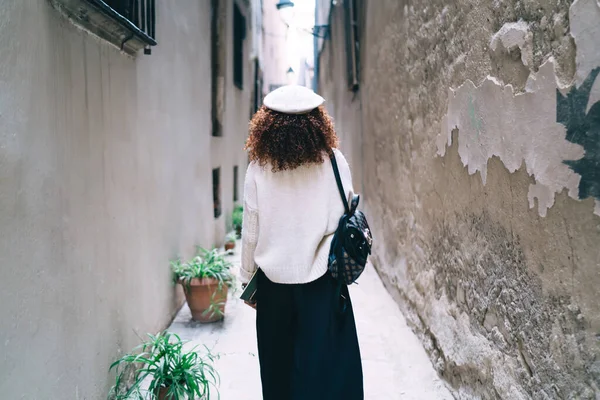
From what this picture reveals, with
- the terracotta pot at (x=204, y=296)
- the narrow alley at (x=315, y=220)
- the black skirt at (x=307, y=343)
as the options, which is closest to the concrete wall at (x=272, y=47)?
the terracotta pot at (x=204, y=296)

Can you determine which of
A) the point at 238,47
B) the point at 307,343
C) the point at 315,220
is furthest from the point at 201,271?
the point at 238,47

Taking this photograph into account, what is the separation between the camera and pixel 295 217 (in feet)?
7.70

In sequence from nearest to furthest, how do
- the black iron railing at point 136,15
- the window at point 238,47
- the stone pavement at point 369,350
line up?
the black iron railing at point 136,15
the stone pavement at point 369,350
the window at point 238,47

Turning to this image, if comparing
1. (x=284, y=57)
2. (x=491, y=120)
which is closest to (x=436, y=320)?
(x=491, y=120)

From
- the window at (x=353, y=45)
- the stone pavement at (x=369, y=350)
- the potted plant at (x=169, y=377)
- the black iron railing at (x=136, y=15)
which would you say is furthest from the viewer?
the window at (x=353, y=45)

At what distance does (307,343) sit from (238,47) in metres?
8.13

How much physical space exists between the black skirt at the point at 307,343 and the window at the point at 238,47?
23.9 feet

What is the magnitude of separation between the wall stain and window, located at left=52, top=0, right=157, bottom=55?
1936mm

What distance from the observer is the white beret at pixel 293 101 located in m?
2.33

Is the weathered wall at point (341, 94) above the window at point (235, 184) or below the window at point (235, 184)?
above

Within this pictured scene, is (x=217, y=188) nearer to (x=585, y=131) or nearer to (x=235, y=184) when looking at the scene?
(x=235, y=184)

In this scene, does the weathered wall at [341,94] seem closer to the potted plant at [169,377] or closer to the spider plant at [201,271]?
the spider plant at [201,271]

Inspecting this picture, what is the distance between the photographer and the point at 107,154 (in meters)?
2.86

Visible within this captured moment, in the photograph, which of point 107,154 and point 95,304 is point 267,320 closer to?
point 95,304
